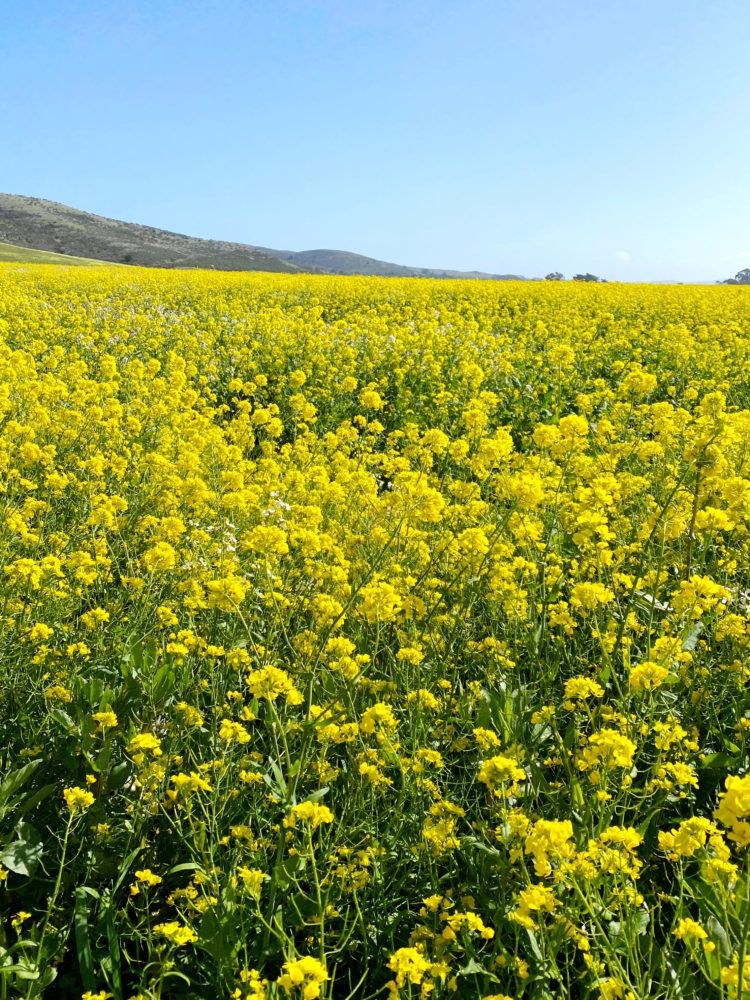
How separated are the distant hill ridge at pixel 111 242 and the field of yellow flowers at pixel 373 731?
2613 inches

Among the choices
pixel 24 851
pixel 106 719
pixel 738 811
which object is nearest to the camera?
pixel 738 811

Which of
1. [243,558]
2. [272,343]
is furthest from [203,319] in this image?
[243,558]

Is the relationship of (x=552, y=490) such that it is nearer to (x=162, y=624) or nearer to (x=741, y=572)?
(x=741, y=572)

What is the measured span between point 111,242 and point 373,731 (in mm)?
93897

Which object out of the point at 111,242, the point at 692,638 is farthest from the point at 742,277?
the point at 111,242

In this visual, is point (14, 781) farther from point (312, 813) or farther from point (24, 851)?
point (312, 813)

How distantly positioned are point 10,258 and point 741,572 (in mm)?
52087

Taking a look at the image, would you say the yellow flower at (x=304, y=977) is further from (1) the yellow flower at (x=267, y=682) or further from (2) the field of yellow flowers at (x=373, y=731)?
(1) the yellow flower at (x=267, y=682)

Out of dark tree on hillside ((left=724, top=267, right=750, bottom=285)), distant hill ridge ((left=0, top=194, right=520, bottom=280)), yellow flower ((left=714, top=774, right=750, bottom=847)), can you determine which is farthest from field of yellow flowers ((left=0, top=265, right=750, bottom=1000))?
distant hill ridge ((left=0, top=194, right=520, bottom=280))

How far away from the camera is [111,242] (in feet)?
280

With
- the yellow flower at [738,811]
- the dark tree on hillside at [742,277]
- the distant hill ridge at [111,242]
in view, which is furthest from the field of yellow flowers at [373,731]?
the distant hill ridge at [111,242]

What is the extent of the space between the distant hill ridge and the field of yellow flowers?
218 ft

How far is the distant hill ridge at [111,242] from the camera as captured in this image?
248 feet

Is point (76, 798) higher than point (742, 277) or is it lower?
lower
